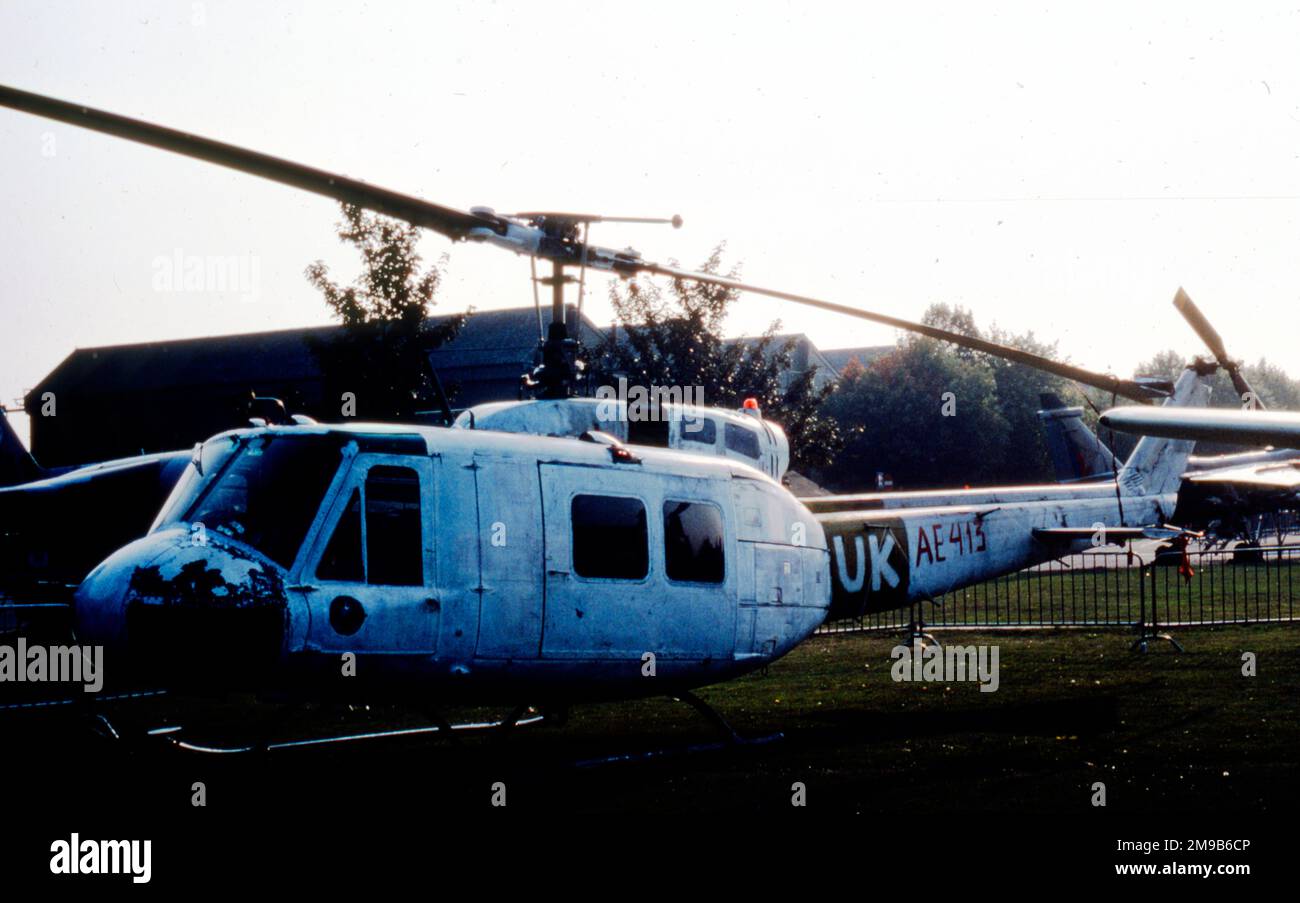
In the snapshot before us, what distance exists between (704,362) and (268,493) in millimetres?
23015

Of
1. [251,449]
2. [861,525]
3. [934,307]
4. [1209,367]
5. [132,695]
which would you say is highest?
[934,307]

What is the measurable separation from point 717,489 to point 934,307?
309ft

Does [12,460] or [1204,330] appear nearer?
[1204,330]

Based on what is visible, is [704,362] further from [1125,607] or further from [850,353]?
[850,353]

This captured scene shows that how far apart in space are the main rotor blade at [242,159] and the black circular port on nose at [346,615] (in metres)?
2.75

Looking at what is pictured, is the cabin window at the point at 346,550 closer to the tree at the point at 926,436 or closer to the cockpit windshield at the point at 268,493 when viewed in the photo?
the cockpit windshield at the point at 268,493

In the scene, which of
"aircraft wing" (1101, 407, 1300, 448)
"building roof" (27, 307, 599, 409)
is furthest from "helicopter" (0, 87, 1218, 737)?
"building roof" (27, 307, 599, 409)

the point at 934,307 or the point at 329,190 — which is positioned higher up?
the point at 934,307

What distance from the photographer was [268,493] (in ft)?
27.8

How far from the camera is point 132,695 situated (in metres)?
15.9

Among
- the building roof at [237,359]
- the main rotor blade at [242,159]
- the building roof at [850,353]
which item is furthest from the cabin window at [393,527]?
the building roof at [850,353]

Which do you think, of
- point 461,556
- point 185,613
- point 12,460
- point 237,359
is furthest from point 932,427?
point 185,613

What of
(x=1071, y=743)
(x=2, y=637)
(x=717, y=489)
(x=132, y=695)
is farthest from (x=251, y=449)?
(x=2, y=637)
